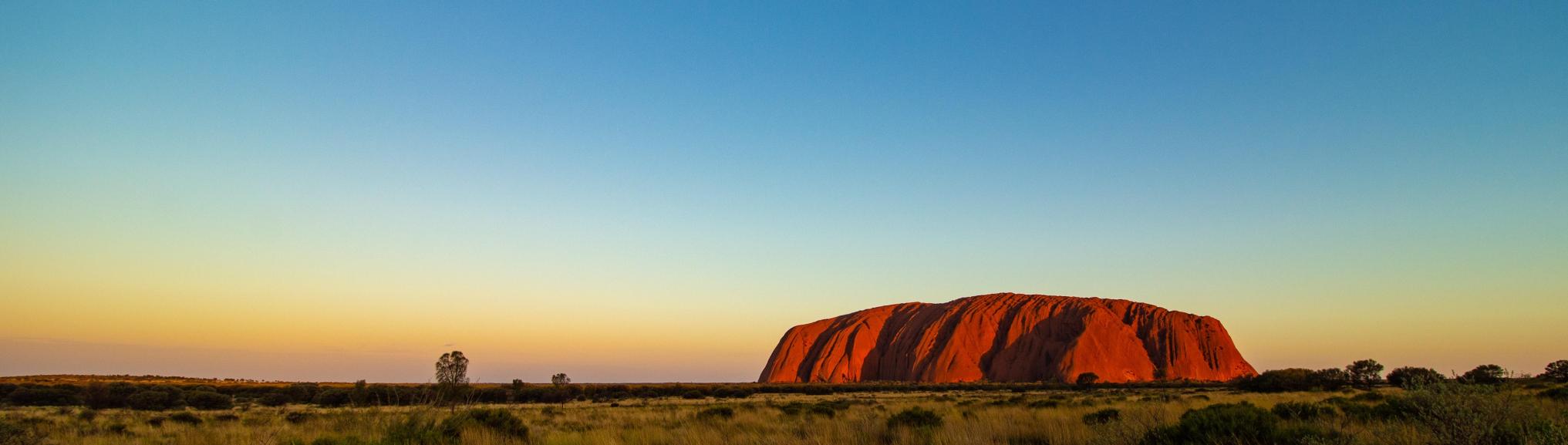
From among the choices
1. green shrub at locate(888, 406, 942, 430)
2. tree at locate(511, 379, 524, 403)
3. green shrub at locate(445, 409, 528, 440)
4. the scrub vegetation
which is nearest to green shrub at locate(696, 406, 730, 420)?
the scrub vegetation

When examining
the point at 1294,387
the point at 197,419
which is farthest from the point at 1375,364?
the point at 197,419

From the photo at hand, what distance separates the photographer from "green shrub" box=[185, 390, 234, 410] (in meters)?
38.1

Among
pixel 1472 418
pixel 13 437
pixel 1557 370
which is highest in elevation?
pixel 1472 418

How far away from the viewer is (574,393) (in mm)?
56781

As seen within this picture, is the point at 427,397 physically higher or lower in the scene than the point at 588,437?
higher

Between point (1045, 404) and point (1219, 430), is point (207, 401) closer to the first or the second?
point (1045, 404)

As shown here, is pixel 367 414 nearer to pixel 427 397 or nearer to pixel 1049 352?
pixel 427 397

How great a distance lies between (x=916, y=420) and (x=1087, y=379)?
219ft

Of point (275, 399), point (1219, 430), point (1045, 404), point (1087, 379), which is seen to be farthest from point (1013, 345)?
point (1219, 430)

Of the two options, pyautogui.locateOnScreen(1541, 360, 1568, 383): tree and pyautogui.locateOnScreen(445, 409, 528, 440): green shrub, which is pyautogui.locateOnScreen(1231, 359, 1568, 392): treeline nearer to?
pyautogui.locateOnScreen(1541, 360, 1568, 383): tree

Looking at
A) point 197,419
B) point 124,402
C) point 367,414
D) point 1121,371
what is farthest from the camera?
point 1121,371

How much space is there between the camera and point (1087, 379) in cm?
7181

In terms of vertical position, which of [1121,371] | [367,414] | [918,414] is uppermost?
[367,414]

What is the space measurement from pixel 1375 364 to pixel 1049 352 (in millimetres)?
34992
